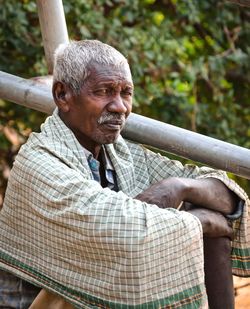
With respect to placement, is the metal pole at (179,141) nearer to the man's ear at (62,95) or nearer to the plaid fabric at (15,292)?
the man's ear at (62,95)

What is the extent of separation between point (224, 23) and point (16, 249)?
3632 mm

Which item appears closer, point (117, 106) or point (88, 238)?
point (88, 238)

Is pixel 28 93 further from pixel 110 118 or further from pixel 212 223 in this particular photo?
pixel 212 223

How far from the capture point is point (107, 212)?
3139 mm

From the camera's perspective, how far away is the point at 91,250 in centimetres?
320

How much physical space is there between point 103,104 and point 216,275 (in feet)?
2.45

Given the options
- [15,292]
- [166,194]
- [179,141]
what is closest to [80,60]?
[179,141]

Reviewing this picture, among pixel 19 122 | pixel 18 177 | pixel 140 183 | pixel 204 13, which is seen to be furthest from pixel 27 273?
pixel 204 13

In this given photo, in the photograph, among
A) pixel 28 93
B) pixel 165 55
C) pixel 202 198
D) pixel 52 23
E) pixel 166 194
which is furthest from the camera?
pixel 165 55

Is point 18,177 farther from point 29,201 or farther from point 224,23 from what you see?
point 224,23

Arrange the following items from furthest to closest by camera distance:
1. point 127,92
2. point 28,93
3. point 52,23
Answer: point 52,23 < point 28,93 < point 127,92

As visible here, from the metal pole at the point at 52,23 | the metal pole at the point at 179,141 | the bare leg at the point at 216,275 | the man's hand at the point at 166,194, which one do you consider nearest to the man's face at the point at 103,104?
the metal pole at the point at 179,141

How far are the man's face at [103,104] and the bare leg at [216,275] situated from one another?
0.53 m

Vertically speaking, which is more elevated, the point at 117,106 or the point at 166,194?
the point at 117,106
